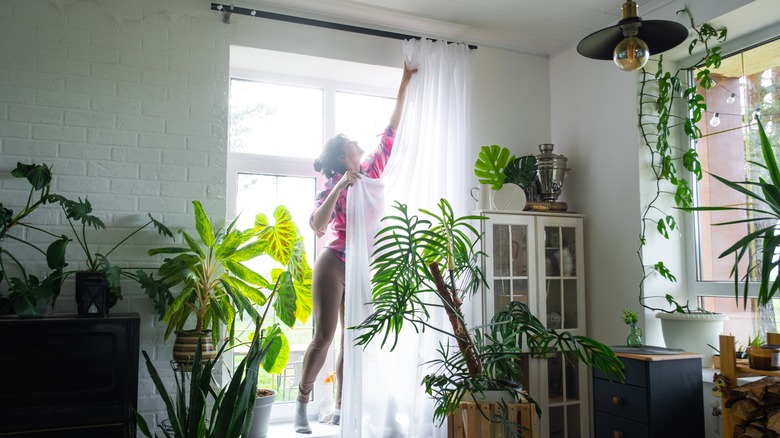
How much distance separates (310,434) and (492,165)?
1.86 meters

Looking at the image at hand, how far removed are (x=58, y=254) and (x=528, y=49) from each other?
9.95 ft

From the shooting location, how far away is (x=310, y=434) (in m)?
3.20

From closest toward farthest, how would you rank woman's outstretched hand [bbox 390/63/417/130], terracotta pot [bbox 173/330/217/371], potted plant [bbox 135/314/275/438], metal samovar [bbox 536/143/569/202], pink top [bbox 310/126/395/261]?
1. potted plant [bbox 135/314/275/438]
2. terracotta pot [bbox 173/330/217/371]
3. pink top [bbox 310/126/395/261]
4. woman's outstretched hand [bbox 390/63/417/130]
5. metal samovar [bbox 536/143/569/202]

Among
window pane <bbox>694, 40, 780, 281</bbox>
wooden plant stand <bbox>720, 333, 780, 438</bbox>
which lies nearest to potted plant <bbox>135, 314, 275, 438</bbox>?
wooden plant stand <bbox>720, 333, 780, 438</bbox>

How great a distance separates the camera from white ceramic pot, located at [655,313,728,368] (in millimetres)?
2973

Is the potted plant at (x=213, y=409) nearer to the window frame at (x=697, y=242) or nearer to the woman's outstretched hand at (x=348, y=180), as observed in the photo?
the woman's outstretched hand at (x=348, y=180)

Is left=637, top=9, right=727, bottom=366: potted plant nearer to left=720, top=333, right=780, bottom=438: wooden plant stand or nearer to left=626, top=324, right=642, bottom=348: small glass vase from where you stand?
left=626, top=324, right=642, bottom=348: small glass vase

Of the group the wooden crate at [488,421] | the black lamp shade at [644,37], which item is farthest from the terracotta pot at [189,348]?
the black lamp shade at [644,37]

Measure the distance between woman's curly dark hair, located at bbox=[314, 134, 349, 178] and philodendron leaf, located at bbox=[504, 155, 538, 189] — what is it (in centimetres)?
100

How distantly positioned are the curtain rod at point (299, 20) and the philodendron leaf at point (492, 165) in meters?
0.82

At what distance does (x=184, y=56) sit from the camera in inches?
120

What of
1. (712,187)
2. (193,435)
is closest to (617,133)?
(712,187)

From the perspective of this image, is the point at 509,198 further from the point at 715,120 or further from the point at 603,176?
the point at 715,120

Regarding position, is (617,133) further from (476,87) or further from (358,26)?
(358,26)
